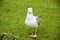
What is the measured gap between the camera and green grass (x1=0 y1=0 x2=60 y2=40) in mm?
2037

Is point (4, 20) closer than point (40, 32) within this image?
No

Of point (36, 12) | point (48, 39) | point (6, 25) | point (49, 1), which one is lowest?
point (48, 39)

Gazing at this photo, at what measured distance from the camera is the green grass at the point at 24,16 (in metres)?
2.04

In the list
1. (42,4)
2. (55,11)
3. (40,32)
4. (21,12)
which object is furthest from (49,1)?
(40,32)

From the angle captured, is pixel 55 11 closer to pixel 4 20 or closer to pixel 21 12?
pixel 21 12

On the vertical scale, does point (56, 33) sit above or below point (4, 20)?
below

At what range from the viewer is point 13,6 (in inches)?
109

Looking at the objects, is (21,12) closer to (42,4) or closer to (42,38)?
(42,4)

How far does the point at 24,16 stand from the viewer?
2.46m

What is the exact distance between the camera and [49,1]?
2955 mm

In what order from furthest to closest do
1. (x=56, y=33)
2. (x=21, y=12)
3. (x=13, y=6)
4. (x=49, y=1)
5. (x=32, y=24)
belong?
1. (x=49, y=1)
2. (x=13, y=6)
3. (x=21, y=12)
4. (x=56, y=33)
5. (x=32, y=24)

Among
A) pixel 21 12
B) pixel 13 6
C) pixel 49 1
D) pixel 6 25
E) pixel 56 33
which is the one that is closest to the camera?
pixel 56 33

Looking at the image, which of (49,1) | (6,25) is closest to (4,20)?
(6,25)

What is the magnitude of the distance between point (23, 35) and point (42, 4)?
1.03 meters
